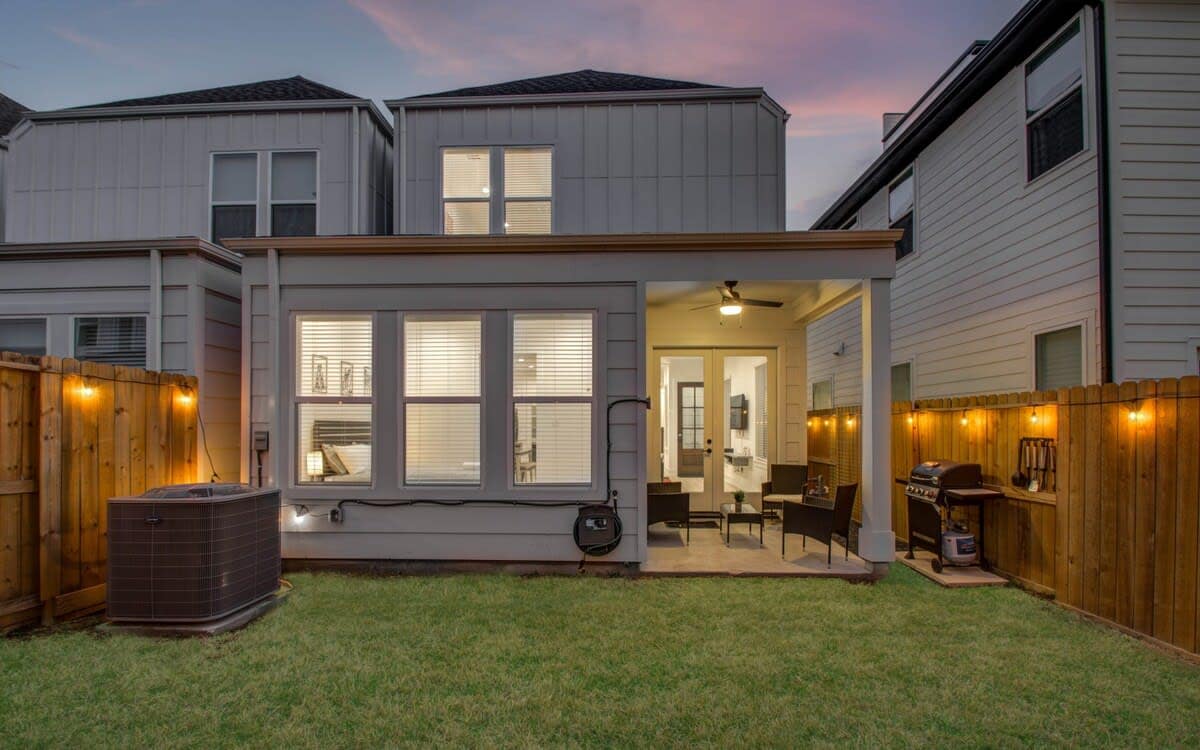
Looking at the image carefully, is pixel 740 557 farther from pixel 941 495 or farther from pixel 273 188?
pixel 273 188

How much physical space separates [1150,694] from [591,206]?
5.97 m

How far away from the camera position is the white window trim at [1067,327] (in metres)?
5.18

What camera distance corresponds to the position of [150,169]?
22.6ft

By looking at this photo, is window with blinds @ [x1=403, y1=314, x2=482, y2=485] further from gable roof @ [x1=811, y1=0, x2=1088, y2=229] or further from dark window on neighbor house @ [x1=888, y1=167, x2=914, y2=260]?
dark window on neighbor house @ [x1=888, y1=167, x2=914, y2=260]

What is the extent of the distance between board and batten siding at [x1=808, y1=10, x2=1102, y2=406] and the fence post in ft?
28.1

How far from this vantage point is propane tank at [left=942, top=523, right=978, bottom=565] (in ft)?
16.9

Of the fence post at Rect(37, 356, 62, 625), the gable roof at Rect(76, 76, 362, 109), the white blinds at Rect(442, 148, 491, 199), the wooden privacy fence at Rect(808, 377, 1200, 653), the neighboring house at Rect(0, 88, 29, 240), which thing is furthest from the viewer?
the neighboring house at Rect(0, 88, 29, 240)

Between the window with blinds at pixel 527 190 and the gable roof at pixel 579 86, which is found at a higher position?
the gable roof at pixel 579 86

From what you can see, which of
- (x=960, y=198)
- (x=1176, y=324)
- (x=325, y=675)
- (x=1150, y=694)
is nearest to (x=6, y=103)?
(x=325, y=675)

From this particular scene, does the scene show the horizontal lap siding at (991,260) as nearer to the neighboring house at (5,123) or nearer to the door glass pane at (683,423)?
the door glass pane at (683,423)

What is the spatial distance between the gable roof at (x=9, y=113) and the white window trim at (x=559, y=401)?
8.75 metres

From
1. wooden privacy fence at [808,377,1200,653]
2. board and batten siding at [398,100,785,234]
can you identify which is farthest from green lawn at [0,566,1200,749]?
board and batten siding at [398,100,785,234]

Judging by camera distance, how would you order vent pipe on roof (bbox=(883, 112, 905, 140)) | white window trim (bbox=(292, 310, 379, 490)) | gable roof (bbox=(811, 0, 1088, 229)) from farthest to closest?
vent pipe on roof (bbox=(883, 112, 905, 140)) → gable roof (bbox=(811, 0, 1088, 229)) → white window trim (bbox=(292, 310, 379, 490))

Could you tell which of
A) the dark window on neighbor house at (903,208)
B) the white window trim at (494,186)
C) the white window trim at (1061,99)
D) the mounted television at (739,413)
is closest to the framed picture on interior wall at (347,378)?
the white window trim at (494,186)
